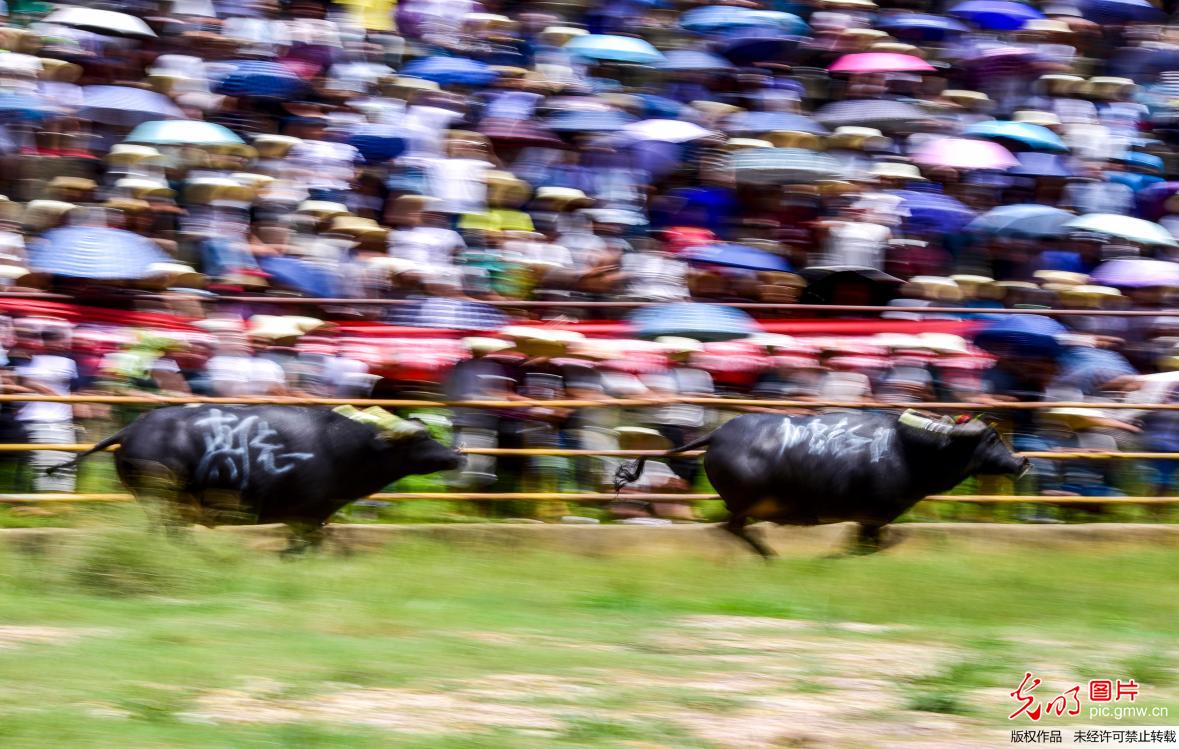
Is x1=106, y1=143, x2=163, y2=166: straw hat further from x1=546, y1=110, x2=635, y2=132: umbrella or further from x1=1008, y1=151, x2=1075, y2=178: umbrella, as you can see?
x1=1008, y1=151, x2=1075, y2=178: umbrella

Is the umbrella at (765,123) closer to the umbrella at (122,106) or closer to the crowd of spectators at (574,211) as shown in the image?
the crowd of spectators at (574,211)

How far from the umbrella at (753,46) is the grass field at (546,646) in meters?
4.79

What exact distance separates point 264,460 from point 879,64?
259 inches

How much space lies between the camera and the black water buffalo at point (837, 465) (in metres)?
9.66

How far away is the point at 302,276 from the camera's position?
10648 mm

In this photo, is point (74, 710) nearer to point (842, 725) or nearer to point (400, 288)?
point (842, 725)

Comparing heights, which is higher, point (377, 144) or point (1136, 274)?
point (377, 144)

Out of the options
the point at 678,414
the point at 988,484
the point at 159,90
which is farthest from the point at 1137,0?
the point at 159,90

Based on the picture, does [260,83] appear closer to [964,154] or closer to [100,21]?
[100,21]

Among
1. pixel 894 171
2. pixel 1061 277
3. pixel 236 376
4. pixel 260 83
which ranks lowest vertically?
pixel 236 376

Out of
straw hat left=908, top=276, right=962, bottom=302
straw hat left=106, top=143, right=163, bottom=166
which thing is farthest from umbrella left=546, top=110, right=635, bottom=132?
straw hat left=106, top=143, right=163, bottom=166

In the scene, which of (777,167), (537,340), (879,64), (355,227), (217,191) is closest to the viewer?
(537,340)

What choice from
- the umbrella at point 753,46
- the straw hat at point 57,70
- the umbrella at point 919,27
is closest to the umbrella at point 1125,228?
the umbrella at point 919,27

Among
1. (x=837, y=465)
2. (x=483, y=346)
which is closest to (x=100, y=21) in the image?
(x=483, y=346)
